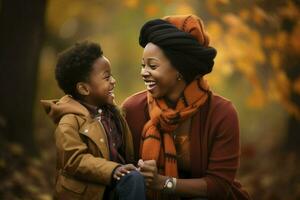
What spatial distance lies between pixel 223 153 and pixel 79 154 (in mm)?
987

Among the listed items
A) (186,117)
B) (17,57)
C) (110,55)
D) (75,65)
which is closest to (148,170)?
(186,117)

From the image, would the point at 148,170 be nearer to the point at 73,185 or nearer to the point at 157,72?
the point at 73,185

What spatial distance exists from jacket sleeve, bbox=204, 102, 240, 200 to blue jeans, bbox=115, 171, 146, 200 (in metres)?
0.63

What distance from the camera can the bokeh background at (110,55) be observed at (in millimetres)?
7133

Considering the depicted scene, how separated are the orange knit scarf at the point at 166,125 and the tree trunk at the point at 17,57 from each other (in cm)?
319

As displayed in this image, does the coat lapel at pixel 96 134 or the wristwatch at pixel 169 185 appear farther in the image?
the wristwatch at pixel 169 185

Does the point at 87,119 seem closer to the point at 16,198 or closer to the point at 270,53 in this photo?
the point at 16,198

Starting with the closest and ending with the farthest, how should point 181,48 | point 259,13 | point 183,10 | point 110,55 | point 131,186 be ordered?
point 131,186 → point 181,48 → point 259,13 → point 183,10 → point 110,55

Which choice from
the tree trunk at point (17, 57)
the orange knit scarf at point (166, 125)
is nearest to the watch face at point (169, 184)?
the orange knit scarf at point (166, 125)

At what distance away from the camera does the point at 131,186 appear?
12.1ft

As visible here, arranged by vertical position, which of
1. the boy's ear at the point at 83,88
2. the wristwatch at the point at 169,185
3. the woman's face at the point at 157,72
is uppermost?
the woman's face at the point at 157,72

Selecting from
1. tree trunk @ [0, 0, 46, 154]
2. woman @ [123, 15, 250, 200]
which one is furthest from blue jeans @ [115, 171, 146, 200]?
tree trunk @ [0, 0, 46, 154]

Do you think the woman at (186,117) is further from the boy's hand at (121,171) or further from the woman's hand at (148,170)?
the boy's hand at (121,171)

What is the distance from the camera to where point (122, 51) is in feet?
46.4
